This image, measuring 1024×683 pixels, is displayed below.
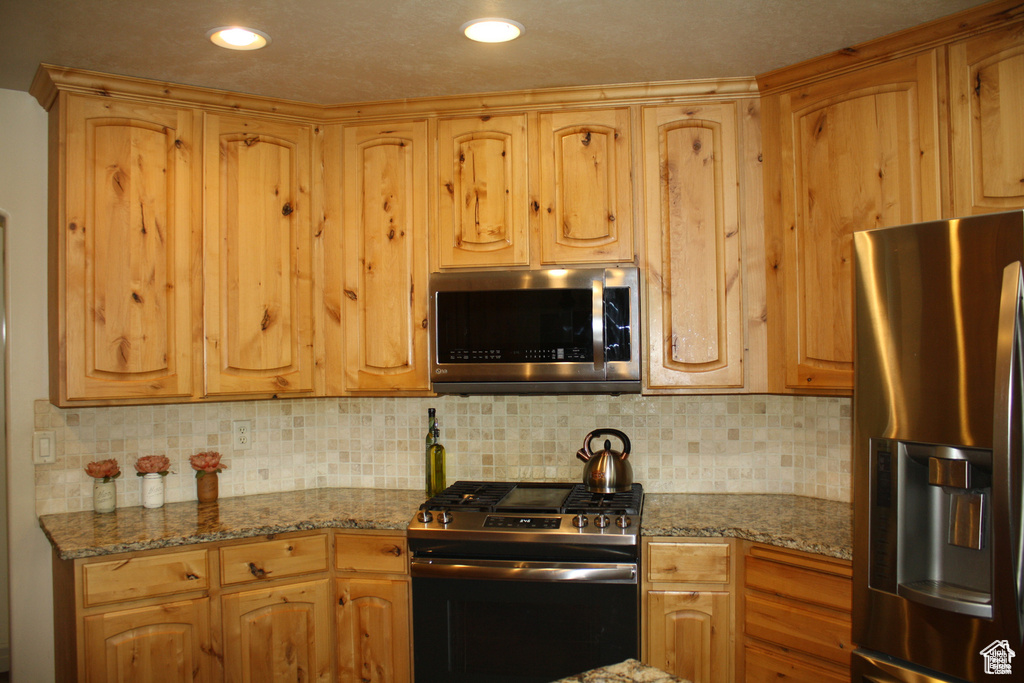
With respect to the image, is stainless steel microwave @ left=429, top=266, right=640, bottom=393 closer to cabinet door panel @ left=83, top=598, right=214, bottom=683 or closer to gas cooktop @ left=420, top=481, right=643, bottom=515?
gas cooktop @ left=420, top=481, right=643, bottom=515

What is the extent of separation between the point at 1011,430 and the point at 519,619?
4.77ft

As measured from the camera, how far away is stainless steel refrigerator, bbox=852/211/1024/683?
1.55m

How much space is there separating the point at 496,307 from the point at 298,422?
1.07m

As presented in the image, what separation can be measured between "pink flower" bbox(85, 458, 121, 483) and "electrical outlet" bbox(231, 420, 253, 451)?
0.44 m

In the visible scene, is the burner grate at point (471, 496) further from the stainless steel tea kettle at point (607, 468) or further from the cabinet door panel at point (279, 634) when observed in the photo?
the cabinet door panel at point (279, 634)

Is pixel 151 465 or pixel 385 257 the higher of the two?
pixel 385 257

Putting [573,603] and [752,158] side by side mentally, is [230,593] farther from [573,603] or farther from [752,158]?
[752,158]

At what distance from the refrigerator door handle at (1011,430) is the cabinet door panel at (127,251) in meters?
2.39

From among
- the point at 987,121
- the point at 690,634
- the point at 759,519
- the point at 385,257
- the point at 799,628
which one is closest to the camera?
the point at 987,121

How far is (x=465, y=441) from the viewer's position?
116 inches

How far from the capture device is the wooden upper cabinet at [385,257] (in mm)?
2660

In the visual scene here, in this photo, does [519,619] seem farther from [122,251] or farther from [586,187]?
[122,251]

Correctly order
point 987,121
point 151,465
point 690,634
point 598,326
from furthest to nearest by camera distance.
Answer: point 151,465
point 598,326
point 690,634
point 987,121

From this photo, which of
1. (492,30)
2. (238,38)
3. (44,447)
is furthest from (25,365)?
(492,30)
